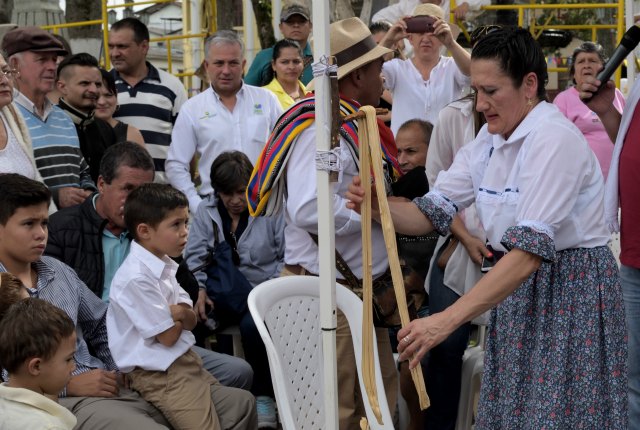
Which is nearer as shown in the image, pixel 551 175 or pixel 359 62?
pixel 551 175

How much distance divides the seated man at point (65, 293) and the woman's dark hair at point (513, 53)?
195 centimetres

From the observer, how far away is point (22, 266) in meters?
3.88

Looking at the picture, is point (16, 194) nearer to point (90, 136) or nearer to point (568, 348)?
point (90, 136)

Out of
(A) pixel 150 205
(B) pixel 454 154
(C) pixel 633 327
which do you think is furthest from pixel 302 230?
(C) pixel 633 327

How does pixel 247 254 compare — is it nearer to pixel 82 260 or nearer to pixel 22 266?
pixel 82 260

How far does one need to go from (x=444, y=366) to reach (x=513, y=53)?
187 centimetres

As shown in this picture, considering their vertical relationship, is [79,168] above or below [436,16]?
below

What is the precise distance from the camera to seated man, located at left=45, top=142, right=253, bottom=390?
457cm

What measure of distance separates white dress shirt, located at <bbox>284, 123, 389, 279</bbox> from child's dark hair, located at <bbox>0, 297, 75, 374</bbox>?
1031 millimetres

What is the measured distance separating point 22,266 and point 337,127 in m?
1.66

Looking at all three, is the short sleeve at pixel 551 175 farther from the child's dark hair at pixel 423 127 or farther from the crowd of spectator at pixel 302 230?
the child's dark hair at pixel 423 127

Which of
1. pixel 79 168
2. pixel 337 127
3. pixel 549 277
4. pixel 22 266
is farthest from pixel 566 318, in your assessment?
pixel 79 168

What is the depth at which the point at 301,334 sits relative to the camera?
3.83m

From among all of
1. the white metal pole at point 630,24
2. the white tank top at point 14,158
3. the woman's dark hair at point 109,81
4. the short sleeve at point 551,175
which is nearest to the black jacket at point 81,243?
the white tank top at point 14,158
